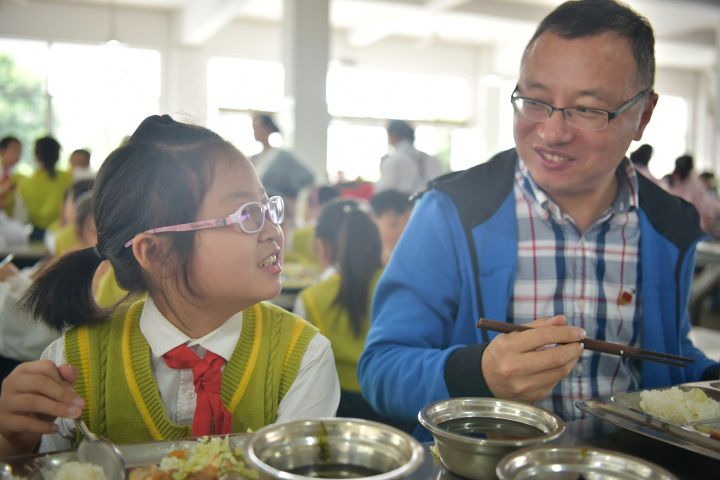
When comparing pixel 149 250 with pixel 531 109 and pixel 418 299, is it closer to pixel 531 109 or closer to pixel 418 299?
pixel 418 299

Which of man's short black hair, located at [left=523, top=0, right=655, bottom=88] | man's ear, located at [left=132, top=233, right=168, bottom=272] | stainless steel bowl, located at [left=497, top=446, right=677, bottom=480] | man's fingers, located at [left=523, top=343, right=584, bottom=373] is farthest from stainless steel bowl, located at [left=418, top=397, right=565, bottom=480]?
man's short black hair, located at [left=523, top=0, right=655, bottom=88]

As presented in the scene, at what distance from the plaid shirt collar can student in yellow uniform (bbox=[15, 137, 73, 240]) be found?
4914 millimetres

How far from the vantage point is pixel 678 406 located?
110 centimetres

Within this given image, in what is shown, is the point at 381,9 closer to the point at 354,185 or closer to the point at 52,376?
the point at 354,185

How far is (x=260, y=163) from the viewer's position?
16.2 ft

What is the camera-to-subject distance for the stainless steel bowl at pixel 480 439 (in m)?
0.80

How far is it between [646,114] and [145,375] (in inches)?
46.4

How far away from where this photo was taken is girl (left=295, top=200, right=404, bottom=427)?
232cm

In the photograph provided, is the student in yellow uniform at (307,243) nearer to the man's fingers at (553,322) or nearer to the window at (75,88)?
the man's fingers at (553,322)

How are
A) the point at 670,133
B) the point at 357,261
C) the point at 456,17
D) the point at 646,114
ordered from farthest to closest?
the point at 670,133 < the point at 456,17 < the point at 357,261 < the point at 646,114

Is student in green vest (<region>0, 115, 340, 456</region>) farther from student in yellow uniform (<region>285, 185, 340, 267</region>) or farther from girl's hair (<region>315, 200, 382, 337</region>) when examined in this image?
student in yellow uniform (<region>285, 185, 340, 267</region>)

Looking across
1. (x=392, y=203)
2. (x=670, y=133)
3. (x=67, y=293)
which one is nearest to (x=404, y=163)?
(x=392, y=203)

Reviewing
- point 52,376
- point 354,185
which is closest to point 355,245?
point 52,376

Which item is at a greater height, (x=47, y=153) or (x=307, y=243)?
(x=47, y=153)
